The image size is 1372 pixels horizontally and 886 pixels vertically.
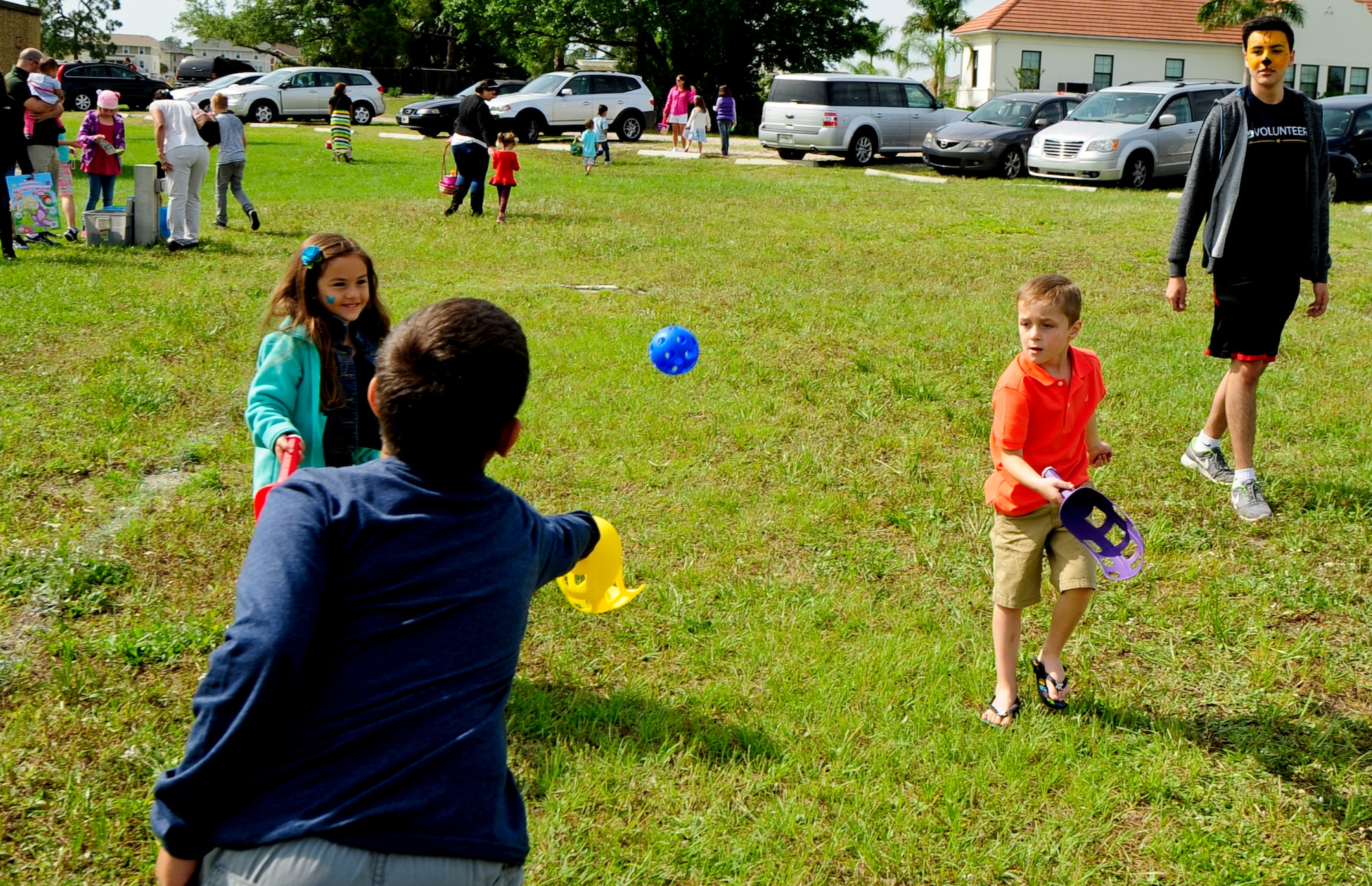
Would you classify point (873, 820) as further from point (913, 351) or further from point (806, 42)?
point (806, 42)

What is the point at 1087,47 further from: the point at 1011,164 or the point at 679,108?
the point at 1011,164

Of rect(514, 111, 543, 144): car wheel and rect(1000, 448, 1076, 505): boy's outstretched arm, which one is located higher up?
rect(514, 111, 543, 144): car wheel

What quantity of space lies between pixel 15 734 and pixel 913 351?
644cm

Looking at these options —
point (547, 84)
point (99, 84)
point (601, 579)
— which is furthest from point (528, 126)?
point (601, 579)

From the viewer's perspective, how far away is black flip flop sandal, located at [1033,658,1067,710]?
402 cm

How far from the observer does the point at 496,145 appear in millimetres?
15945

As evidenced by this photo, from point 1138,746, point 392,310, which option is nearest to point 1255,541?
point 1138,746

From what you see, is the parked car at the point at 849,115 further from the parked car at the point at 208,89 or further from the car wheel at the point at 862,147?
the parked car at the point at 208,89

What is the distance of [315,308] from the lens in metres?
3.53

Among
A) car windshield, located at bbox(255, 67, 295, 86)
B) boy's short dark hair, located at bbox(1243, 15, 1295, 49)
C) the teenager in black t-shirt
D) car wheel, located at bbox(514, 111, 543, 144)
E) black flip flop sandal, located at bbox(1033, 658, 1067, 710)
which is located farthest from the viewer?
car windshield, located at bbox(255, 67, 295, 86)

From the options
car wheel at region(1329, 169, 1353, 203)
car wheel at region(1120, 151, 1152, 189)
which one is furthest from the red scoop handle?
car wheel at region(1329, 169, 1353, 203)

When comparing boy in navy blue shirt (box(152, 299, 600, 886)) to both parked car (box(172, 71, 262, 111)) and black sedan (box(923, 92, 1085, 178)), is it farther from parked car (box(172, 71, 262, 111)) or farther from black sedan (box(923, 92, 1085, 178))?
parked car (box(172, 71, 262, 111))

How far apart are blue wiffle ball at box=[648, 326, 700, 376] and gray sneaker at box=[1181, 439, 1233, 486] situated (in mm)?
2731

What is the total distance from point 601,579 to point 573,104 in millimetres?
29110
